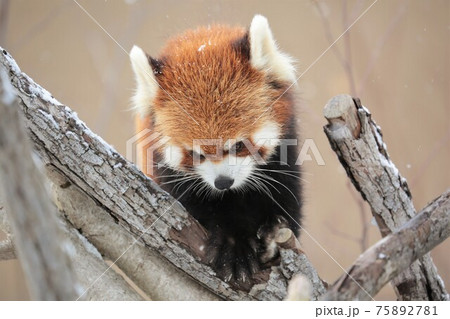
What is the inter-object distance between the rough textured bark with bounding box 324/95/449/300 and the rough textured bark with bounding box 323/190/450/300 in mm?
179

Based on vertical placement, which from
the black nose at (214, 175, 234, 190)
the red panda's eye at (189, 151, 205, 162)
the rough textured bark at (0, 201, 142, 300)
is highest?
the red panda's eye at (189, 151, 205, 162)

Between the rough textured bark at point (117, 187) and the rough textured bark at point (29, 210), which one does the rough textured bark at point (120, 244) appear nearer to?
the rough textured bark at point (117, 187)

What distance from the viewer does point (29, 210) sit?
1.06 meters

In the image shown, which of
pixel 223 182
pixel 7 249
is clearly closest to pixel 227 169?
pixel 223 182

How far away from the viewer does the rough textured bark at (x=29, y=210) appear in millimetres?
1038

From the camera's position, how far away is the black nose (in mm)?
2379

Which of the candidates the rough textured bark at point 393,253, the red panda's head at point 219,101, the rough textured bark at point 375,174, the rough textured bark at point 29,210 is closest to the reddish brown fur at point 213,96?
the red panda's head at point 219,101

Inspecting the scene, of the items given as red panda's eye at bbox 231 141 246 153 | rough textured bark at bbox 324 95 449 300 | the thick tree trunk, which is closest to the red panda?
red panda's eye at bbox 231 141 246 153

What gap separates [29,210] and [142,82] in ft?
5.64

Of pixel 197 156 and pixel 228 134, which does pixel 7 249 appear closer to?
pixel 197 156

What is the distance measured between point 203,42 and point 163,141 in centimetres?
58

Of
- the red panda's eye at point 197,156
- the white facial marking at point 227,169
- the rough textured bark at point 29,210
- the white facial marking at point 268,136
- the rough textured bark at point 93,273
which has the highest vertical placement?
the white facial marking at point 268,136

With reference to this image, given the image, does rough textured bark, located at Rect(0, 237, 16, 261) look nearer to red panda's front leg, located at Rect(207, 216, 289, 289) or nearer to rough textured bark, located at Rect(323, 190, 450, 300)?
red panda's front leg, located at Rect(207, 216, 289, 289)

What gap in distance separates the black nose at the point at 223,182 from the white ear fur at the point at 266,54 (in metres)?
0.62
